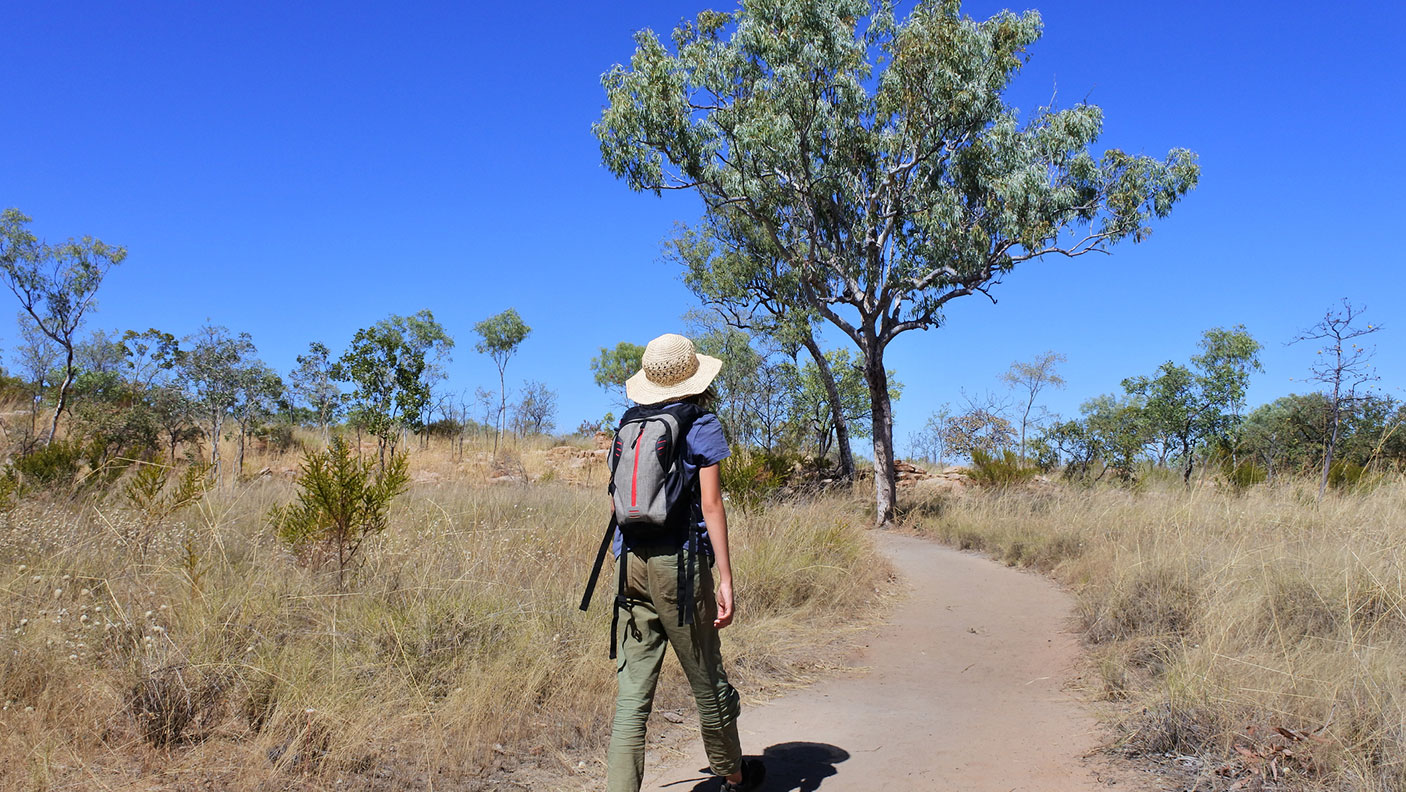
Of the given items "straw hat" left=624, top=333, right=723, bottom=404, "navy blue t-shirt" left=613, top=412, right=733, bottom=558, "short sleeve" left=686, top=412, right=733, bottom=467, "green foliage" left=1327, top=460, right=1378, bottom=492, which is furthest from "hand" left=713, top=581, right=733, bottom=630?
"green foliage" left=1327, top=460, right=1378, bottom=492

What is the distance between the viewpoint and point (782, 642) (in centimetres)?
633

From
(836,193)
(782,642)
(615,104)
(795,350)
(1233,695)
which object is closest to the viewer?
(1233,695)

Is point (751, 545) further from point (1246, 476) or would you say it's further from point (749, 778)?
point (1246, 476)

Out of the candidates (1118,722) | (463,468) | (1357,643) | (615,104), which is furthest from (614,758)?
(463,468)

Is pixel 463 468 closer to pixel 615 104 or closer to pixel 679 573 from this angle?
pixel 615 104

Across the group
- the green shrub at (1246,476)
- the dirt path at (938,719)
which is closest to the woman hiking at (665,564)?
the dirt path at (938,719)

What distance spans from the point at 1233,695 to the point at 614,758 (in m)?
2.92

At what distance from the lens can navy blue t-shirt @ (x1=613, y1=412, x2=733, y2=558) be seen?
335 centimetres

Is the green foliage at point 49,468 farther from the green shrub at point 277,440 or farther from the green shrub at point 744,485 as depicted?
the green shrub at point 277,440

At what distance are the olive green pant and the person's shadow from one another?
1.48 feet

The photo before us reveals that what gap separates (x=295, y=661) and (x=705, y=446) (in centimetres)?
245

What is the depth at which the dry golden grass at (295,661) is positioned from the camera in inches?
143

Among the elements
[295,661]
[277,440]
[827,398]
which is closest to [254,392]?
[277,440]

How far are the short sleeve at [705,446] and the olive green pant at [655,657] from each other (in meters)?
0.37
